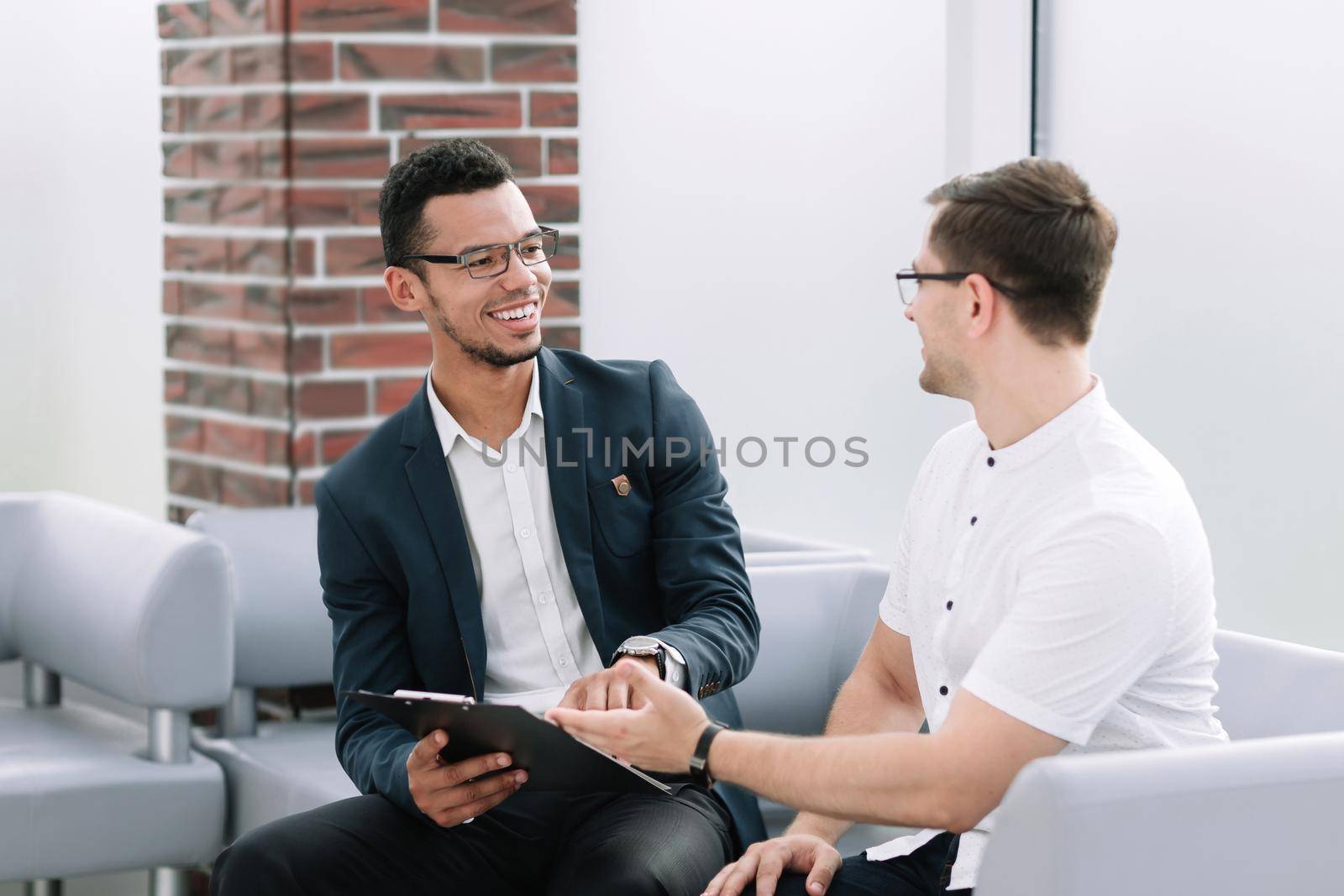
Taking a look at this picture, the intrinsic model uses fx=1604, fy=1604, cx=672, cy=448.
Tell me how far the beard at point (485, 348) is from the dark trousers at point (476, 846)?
0.60 m

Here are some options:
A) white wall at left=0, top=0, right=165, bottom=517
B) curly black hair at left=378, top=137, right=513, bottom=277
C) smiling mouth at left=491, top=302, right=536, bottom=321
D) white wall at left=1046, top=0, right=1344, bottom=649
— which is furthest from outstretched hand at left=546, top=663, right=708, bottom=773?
white wall at left=0, top=0, right=165, bottom=517

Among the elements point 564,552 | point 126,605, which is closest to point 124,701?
point 126,605

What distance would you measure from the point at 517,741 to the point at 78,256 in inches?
106

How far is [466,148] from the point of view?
2314 millimetres

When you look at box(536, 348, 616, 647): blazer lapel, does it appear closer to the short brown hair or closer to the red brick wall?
the short brown hair

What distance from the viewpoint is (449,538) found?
2215 mm

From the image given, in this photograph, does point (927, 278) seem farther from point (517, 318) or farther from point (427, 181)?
point (427, 181)

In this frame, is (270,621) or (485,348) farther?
(270,621)

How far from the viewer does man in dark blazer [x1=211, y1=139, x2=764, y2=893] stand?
6.94 feet

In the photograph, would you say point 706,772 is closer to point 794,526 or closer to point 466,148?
point 466,148

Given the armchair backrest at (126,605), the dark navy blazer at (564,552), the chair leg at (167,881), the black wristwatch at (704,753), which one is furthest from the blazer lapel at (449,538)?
the chair leg at (167,881)

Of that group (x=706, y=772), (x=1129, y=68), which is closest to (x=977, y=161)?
(x=1129, y=68)

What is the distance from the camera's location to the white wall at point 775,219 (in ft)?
10.8

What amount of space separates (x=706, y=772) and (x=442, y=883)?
54 cm
